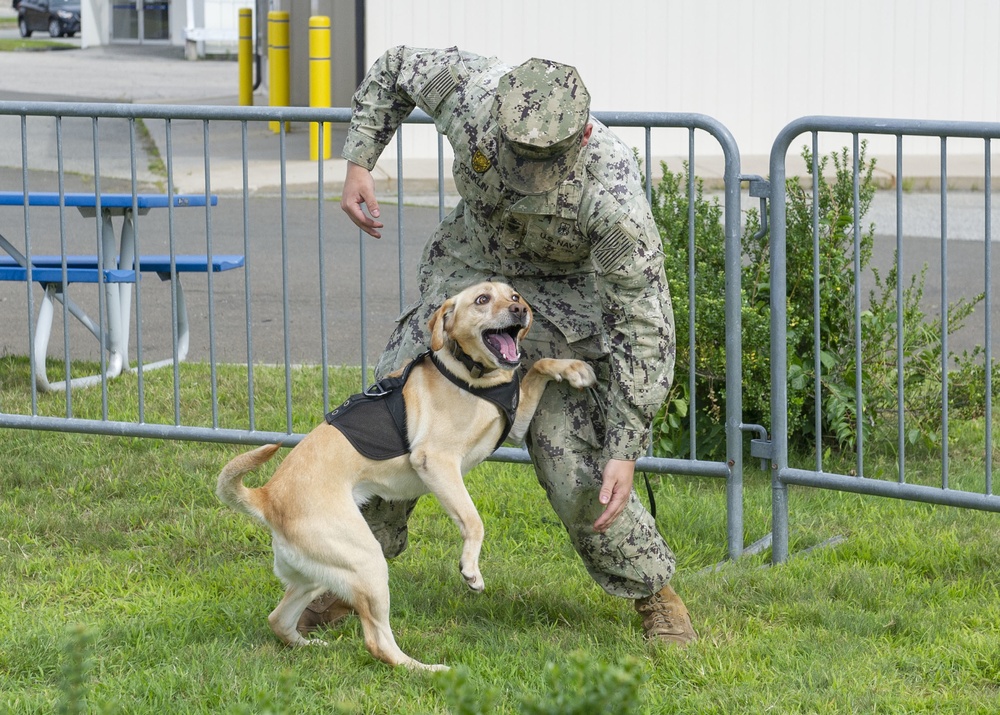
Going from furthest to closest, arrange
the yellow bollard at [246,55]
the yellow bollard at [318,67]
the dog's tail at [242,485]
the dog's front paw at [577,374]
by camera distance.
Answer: the yellow bollard at [246,55] < the yellow bollard at [318,67] < the dog's front paw at [577,374] < the dog's tail at [242,485]

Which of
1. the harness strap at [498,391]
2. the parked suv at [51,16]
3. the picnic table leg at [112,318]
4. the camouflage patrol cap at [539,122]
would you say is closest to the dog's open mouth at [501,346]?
the harness strap at [498,391]

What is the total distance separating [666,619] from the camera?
369cm

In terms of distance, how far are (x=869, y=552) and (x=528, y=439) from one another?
1432 millimetres

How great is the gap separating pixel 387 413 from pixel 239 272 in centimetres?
641

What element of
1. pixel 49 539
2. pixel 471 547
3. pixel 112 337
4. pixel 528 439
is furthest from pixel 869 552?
pixel 112 337

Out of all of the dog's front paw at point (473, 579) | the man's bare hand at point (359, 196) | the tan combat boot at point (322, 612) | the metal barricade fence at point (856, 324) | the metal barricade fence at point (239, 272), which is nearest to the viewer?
the dog's front paw at point (473, 579)

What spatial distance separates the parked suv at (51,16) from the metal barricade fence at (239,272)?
31330mm

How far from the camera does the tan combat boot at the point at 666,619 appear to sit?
3.68 meters

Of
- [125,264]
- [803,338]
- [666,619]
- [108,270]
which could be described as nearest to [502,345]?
[666,619]

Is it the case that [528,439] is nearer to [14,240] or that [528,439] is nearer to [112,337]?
[112,337]

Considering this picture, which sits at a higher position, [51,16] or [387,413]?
[51,16]

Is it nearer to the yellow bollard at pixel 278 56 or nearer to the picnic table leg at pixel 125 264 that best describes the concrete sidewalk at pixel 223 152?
the yellow bollard at pixel 278 56

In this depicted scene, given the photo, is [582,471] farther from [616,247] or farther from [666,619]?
[616,247]

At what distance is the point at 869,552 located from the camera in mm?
4391
